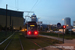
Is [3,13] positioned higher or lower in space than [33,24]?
higher

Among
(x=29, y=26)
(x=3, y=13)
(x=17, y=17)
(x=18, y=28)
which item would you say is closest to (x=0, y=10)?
(x=3, y=13)

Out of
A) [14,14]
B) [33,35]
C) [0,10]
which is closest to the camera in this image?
[33,35]

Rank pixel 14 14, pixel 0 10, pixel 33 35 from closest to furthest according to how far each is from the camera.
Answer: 1. pixel 33 35
2. pixel 0 10
3. pixel 14 14

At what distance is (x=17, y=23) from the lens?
108562 millimetres

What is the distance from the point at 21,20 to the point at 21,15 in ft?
17.0

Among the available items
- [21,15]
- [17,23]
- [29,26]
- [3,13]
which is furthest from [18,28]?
[29,26]

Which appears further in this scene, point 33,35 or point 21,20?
point 21,20

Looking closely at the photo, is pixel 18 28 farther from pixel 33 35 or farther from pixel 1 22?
pixel 33 35

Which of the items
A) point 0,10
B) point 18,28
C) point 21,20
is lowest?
point 18,28

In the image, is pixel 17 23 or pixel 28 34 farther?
pixel 17 23

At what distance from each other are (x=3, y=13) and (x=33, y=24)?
79.5 m

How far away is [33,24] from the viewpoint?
2320 cm

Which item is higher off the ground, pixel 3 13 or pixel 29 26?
pixel 3 13

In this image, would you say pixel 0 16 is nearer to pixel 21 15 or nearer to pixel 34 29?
pixel 21 15
